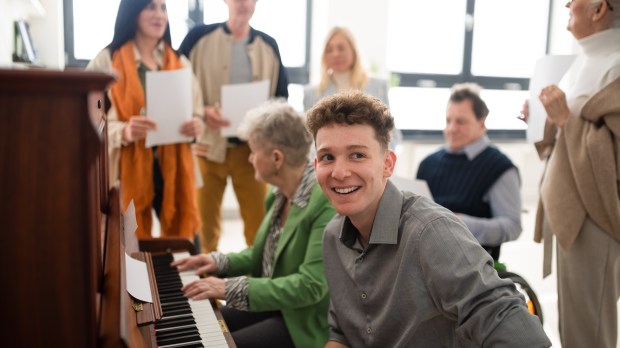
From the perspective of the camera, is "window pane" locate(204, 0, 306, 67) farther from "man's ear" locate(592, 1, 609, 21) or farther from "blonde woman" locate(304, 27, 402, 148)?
"man's ear" locate(592, 1, 609, 21)

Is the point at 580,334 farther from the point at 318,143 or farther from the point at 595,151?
the point at 318,143

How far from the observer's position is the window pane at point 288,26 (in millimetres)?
5500

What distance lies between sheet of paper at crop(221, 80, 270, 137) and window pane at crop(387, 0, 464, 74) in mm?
3440

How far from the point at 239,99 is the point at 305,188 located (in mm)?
1155

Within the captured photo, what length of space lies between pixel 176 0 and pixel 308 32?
139cm

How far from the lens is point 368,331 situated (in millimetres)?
1346

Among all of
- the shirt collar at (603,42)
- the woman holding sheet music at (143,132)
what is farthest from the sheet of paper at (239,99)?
the shirt collar at (603,42)

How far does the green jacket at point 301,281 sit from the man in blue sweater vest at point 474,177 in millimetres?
784

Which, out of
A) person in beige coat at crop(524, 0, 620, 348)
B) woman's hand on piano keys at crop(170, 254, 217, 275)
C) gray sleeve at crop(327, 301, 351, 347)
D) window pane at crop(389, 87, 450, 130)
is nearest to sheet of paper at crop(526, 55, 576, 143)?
person in beige coat at crop(524, 0, 620, 348)

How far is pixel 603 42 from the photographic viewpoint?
1.90 metres

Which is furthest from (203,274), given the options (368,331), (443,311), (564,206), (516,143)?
(516,143)

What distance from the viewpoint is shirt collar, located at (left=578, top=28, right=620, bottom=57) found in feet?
6.17

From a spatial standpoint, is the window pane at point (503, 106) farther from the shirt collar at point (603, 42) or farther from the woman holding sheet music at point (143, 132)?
the woman holding sheet music at point (143, 132)

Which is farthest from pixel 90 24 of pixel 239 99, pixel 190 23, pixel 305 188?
pixel 305 188
